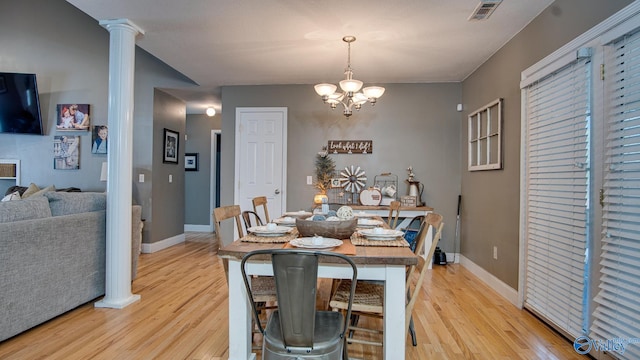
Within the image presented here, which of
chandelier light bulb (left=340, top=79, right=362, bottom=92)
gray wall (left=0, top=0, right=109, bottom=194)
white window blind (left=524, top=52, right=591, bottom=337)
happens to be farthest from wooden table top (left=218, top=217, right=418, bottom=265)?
gray wall (left=0, top=0, right=109, bottom=194)

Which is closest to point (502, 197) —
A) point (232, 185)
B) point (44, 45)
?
point (232, 185)

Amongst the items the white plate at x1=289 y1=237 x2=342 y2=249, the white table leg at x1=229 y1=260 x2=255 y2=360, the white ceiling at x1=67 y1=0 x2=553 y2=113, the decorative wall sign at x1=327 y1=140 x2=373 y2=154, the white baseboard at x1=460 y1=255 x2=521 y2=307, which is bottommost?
the white baseboard at x1=460 y1=255 x2=521 y2=307

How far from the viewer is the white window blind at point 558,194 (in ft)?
7.12

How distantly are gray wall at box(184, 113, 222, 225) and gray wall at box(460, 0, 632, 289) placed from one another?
4.95 meters

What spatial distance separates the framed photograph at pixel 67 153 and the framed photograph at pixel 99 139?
0.26 meters

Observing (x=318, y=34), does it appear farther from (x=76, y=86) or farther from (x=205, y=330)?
(x=76, y=86)

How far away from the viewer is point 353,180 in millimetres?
4676

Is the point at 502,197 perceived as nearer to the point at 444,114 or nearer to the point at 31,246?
the point at 444,114

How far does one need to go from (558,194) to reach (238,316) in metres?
2.35

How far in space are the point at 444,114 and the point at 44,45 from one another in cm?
609

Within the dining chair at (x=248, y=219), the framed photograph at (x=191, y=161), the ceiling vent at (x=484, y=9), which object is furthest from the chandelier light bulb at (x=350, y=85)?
the framed photograph at (x=191, y=161)

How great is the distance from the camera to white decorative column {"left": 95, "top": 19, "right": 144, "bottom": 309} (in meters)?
2.85

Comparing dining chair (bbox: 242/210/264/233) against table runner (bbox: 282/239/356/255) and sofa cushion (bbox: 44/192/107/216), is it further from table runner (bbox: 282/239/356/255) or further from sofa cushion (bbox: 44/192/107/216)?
sofa cushion (bbox: 44/192/107/216)

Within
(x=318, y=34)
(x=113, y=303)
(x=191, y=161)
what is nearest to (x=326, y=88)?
(x=318, y=34)
